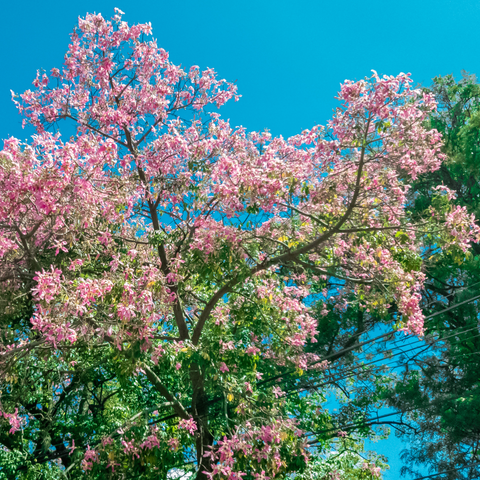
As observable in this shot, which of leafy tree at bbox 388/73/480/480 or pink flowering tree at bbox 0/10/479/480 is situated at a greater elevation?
leafy tree at bbox 388/73/480/480

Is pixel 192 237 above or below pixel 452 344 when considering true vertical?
below

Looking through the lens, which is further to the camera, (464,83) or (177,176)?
(464,83)

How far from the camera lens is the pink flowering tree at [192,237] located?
6191 millimetres

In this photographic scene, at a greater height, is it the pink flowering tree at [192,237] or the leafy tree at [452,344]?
the leafy tree at [452,344]

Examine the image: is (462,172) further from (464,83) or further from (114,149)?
(114,149)

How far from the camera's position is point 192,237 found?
8.24 metres

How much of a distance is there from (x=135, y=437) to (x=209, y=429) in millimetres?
1541

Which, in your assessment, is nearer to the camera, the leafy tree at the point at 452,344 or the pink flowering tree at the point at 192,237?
the pink flowering tree at the point at 192,237

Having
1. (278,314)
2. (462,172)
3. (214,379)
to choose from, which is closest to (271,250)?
(278,314)

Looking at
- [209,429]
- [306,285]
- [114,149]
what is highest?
[306,285]

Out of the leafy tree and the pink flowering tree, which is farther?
the leafy tree

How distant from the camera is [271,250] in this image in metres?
7.90

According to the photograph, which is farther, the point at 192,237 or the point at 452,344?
the point at 452,344

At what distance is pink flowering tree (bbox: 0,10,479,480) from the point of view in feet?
20.3
